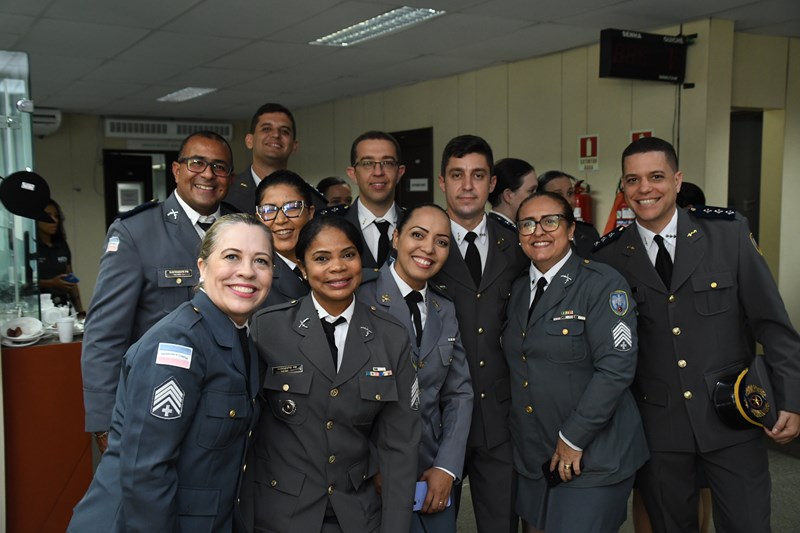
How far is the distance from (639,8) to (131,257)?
4191 mm

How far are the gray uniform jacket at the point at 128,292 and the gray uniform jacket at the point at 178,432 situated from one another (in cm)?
70

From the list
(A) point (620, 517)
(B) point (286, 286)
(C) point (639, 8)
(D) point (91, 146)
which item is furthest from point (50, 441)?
(D) point (91, 146)

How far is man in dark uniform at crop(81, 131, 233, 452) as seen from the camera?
97.6 inches

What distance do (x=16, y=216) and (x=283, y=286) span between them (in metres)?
1.75

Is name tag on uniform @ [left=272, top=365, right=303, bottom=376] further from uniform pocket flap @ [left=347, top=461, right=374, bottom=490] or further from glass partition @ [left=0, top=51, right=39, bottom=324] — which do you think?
glass partition @ [left=0, top=51, right=39, bottom=324]

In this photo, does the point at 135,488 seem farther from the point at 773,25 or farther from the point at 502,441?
the point at 773,25

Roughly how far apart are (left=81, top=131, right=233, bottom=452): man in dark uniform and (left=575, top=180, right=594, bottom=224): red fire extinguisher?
4.33 meters

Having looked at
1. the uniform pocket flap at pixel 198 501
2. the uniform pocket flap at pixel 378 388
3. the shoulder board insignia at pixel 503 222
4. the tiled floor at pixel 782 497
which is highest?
the shoulder board insignia at pixel 503 222

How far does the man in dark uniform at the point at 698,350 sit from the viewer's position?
2.54 m

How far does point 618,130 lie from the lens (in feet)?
20.4

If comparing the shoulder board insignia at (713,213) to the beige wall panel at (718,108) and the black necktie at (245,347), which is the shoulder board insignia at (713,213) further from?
the beige wall panel at (718,108)

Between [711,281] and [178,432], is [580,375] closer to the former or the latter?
[711,281]

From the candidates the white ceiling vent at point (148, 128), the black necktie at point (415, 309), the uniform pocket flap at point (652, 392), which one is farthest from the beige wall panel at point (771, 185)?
the white ceiling vent at point (148, 128)

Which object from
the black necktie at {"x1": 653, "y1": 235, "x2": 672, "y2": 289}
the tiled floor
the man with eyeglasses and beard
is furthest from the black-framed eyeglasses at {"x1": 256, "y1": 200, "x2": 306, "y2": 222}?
the tiled floor
